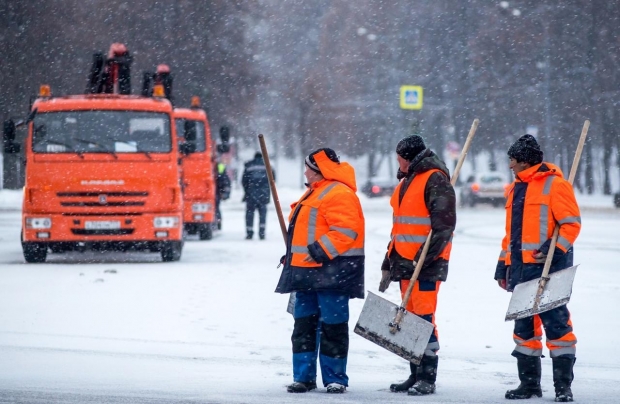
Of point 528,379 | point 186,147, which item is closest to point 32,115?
point 186,147

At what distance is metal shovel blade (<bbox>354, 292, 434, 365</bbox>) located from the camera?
6.59 m

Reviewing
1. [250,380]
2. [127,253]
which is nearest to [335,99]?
[127,253]

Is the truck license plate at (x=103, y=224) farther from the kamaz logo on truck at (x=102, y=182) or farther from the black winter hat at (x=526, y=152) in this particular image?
the black winter hat at (x=526, y=152)

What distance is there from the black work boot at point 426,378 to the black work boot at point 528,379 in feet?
1.50

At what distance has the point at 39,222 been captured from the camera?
52.6 ft

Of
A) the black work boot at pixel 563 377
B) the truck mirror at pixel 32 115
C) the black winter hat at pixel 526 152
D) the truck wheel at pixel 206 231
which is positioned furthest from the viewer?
the truck wheel at pixel 206 231

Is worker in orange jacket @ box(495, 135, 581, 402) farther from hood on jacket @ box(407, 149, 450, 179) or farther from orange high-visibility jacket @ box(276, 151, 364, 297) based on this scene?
orange high-visibility jacket @ box(276, 151, 364, 297)

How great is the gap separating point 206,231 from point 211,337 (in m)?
13.5

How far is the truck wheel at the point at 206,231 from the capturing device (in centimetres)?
2227

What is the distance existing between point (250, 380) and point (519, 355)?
1747 millimetres

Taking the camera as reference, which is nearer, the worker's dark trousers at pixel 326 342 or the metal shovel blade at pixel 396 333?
the metal shovel blade at pixel 396 333

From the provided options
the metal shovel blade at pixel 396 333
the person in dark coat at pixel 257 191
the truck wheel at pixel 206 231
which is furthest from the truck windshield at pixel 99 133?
the metal shovel blade at pixel 396 333

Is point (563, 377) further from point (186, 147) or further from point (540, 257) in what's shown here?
point (186, 147)

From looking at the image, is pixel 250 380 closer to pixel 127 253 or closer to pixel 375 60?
pixel 127 253
